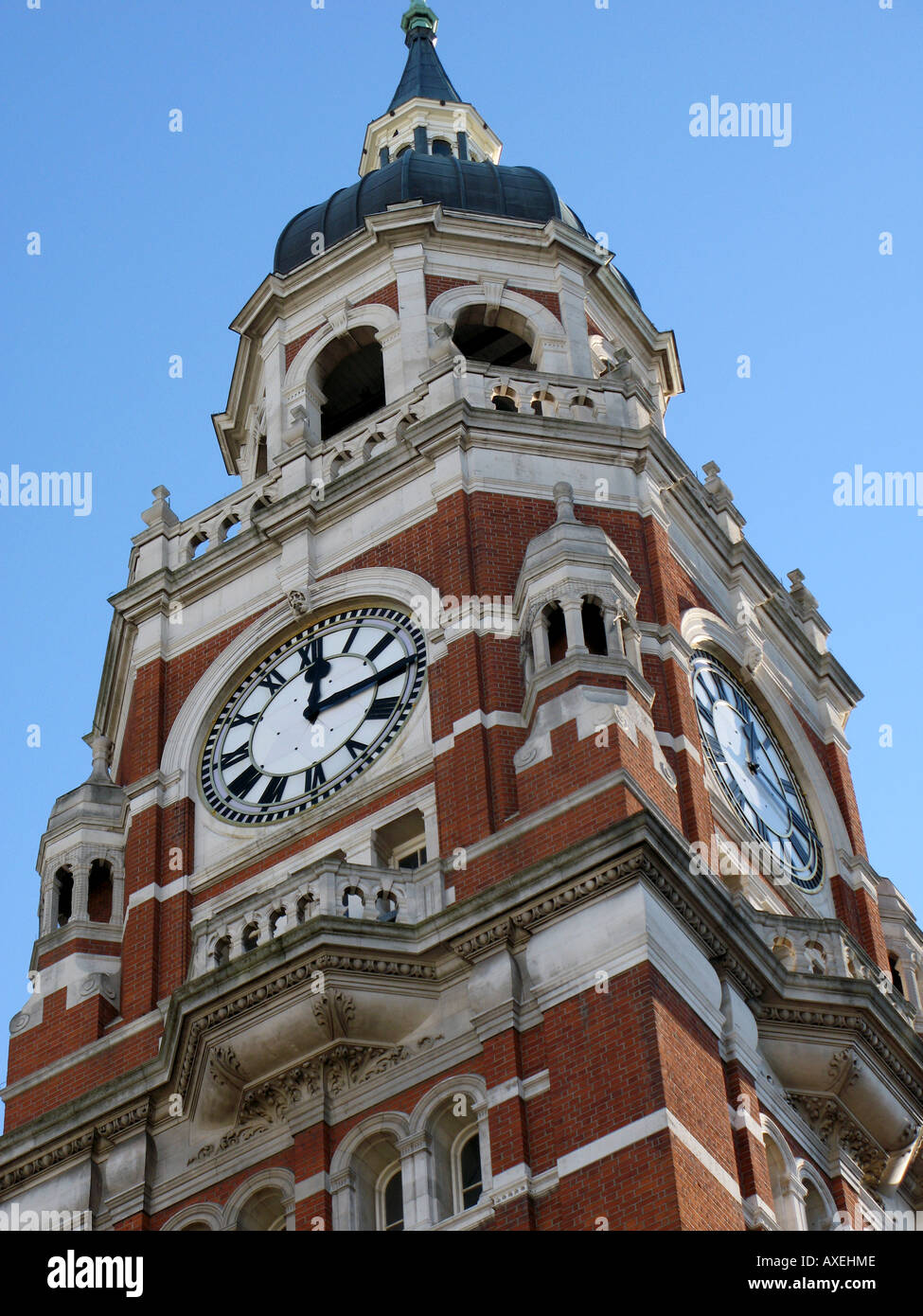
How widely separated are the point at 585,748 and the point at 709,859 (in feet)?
6.38

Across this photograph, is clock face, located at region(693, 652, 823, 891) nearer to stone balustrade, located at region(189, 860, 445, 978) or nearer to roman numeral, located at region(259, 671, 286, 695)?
stone balustrade, located at region(189, 860, 445, 978)

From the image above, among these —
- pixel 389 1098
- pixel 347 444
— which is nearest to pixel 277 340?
pixel 347 444

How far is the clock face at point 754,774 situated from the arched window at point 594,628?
210cm

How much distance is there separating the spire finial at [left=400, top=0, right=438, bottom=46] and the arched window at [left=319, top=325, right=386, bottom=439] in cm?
1157

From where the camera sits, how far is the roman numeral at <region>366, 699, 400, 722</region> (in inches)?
1230

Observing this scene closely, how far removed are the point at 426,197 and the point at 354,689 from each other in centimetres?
989

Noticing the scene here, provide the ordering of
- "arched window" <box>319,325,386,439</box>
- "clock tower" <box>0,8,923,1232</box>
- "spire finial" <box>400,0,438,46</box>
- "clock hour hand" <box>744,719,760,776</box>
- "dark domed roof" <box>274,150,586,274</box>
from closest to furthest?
"clock tower" <box>0,8,923,1232</box> → "clock hour hand" <box>744,719,760,776</box> → "arched window" <box>319,325,386,439</box> → "dark domed roof" <box>274,150,586,274</box> → "spire finial" <box>400,0,438,46</box>

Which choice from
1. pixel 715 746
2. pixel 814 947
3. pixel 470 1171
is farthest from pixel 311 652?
pixel 470 1171

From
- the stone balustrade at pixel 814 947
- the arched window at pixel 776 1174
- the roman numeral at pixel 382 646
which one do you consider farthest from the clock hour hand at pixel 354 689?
the arched window at pixel 776 1174

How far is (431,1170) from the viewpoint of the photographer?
86.0 ft

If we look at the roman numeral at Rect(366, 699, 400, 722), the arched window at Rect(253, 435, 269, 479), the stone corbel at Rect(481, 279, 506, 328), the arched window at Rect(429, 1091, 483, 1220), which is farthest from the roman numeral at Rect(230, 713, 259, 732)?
the stone corbel at Rect(481, 279, 506, 328)

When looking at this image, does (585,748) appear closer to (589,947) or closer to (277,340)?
(589,947)

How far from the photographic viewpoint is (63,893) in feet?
106

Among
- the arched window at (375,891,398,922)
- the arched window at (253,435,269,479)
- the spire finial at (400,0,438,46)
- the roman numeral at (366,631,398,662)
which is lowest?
the arched window at (375,891,398,922)
